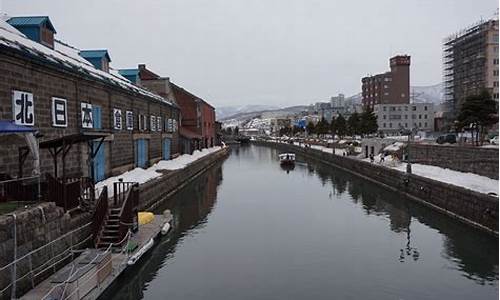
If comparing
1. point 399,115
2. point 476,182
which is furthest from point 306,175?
point 399,115

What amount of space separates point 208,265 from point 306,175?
1319 inches

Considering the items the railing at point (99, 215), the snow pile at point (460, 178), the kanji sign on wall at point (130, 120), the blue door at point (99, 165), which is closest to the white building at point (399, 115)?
the snow pile at point (460, 178)

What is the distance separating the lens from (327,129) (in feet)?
324

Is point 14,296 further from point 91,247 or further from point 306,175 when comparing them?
point 306,175

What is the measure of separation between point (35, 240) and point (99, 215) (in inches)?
162

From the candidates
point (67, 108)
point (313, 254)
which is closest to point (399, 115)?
point (313, 254)

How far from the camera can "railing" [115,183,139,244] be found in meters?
15.3

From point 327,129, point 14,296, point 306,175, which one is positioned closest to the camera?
point 14,296

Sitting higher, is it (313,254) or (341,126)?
(341,126)

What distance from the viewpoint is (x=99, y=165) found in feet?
80.7

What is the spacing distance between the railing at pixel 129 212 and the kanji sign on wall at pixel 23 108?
4.50m

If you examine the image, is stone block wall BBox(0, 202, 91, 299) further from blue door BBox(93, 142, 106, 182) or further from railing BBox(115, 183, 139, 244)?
blue door BBox(93, 142, 106, 182)

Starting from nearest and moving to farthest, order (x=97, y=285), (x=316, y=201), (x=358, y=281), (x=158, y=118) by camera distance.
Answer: (x=97, y=285), (x=358, y=281), (x=316, y=201), (x=158, y=118)

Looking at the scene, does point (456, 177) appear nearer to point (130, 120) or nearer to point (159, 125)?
point (130, 120)
